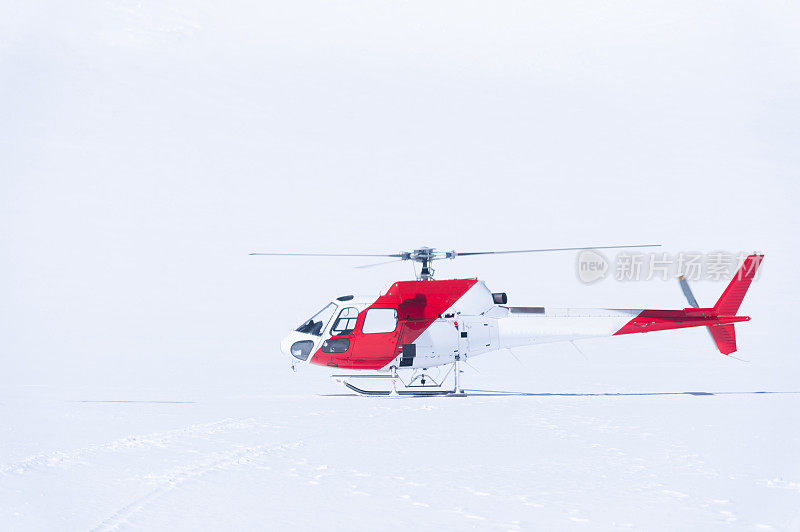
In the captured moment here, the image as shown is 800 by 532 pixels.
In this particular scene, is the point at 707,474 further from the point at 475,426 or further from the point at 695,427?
the point at 475,426

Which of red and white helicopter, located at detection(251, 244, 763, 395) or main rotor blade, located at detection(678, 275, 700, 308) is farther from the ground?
main rotor blade, located at detection(678, 275, 700, 308)

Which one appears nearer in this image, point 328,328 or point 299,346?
point 328,328

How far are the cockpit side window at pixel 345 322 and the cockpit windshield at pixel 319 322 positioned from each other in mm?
177

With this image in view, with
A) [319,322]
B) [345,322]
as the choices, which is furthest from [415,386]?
[319,322]

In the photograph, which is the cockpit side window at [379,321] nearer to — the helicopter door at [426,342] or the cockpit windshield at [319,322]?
the helicopter door at [426,342]

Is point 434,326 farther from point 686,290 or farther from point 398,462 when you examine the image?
point 398,462

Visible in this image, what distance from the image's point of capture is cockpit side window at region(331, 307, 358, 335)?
13805mm

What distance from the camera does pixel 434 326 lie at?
13828mm

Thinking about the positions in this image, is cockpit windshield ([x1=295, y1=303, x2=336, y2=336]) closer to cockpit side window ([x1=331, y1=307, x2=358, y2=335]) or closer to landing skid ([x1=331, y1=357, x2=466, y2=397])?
cockpit side window ([x1=331, y1=307, x2=358, y2=335])

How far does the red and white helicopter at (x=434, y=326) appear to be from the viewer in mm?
13688

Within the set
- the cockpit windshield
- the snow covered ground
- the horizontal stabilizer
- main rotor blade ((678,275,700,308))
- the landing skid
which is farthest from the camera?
main rotor blade ((678,275,700,308))

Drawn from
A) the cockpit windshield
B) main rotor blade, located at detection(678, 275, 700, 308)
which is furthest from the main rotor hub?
main rotor blade, located at detection(678, 275, 700, 308)

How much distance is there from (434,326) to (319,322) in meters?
2.20

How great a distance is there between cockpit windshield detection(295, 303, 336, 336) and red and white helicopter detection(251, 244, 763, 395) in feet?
0.06
